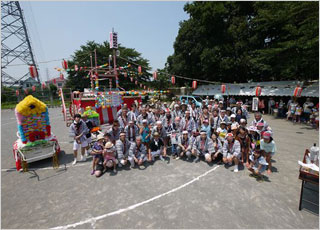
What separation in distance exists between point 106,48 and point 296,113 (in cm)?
3045

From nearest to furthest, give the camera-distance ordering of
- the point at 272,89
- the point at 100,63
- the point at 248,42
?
the point at 272,89 → the point at 248,42 → the point at 100,63

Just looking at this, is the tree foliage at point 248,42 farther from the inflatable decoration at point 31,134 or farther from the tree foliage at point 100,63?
the inflatable decoration at point 31,134

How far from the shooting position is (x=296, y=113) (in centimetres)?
1132

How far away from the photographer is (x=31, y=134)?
17.9 feet

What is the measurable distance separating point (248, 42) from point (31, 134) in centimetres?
2127

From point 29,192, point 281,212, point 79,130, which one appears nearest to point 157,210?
point 281,212

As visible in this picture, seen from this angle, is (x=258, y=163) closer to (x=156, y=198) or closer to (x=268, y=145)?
(x=268, y=145)

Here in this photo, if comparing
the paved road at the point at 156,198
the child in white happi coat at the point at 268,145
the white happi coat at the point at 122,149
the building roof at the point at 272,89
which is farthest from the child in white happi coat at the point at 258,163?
the building roof at the point at 272,89

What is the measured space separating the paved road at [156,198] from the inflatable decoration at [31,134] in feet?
1.79

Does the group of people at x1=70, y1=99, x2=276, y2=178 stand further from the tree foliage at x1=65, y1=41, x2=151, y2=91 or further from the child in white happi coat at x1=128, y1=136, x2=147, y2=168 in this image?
the tree foliage at x1=65, y1=41, x2=151, y2=91

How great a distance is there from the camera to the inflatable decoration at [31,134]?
5266 mm

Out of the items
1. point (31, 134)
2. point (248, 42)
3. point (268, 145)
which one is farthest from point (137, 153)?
point (248, 42)

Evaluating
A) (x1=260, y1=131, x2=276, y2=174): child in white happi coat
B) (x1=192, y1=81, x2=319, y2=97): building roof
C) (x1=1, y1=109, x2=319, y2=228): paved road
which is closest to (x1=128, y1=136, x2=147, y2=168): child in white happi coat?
(x1=1, y1=109, x2=319, y2=228): paved road

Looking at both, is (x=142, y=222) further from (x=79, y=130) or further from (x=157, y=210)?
(x=79, y=130)
